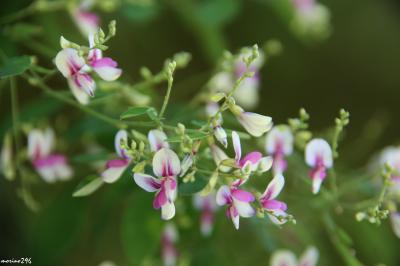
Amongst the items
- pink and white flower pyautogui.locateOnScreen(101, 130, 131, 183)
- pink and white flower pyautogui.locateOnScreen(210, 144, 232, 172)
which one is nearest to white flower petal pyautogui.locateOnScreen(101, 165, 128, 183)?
pink and white flower pyautogui.locateOnScreen(101, 130, 131, 183)

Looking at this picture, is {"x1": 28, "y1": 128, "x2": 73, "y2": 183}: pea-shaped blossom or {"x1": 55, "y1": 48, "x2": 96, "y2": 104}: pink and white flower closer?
{"x1": 55, "y1": 48, "x2": 96, "y2": 104}: pink and white flower

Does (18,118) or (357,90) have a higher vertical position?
(18,118)

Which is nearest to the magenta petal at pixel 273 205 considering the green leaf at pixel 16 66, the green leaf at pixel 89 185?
the green leaf at pixel 89 185

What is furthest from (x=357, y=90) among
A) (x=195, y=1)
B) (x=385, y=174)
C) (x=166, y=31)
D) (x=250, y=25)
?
(x=385, y=174)

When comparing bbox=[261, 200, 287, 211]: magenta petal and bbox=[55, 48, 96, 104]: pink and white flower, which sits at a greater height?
bbox=[55, 48, 96, 104]: pink and white flower

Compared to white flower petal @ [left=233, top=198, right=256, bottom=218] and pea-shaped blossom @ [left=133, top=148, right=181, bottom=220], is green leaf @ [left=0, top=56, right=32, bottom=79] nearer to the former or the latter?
pea-shaped blossom @ [left=133, top=148, right=181, bottom=220]

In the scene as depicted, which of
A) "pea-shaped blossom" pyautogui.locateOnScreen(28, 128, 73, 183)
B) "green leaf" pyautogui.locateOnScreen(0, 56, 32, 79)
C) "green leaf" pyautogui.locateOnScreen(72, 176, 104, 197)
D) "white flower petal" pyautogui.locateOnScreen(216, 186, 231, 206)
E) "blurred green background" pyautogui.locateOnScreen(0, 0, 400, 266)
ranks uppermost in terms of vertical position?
"green leaf" pyautogui.locateOnScreen(0, 56, 32, 79)

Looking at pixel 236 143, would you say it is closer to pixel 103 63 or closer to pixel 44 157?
pixel 103 63

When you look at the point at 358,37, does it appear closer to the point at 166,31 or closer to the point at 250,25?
the point at 250,25
